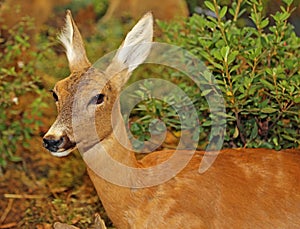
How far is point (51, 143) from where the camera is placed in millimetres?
2643

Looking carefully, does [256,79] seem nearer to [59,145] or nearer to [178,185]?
[178,185]

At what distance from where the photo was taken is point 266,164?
9.80 feet

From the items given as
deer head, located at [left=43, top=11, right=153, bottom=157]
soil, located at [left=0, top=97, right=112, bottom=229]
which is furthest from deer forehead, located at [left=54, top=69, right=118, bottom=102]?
soil, located at [left=0, top=97, right=112, bottom=229]

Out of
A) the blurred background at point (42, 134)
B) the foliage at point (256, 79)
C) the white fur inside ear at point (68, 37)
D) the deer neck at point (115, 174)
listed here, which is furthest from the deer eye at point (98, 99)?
the blurred background at point (42, 134)

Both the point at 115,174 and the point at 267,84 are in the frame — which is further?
the point at 267,84

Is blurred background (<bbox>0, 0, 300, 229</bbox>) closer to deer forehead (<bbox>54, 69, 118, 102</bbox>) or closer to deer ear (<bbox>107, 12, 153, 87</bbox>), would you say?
deer ear (<bbox>107, 12, 153, 87</bbox>)

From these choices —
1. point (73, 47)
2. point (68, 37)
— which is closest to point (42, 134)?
point (68, 37)

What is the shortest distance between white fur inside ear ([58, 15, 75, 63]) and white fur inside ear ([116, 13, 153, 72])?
0.29 m

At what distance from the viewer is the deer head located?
271cm

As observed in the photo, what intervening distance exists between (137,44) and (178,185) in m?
0.73

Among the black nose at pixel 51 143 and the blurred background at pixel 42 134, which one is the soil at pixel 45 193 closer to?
the blurred background at pixel 42 134

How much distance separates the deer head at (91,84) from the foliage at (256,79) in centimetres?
45

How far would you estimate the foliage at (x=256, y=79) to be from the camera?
10.6 ft

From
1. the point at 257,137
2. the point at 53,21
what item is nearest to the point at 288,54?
the point at 257,137
